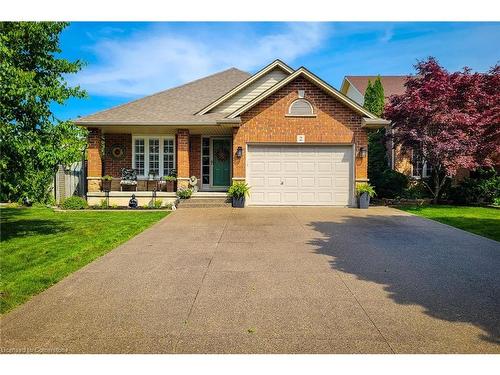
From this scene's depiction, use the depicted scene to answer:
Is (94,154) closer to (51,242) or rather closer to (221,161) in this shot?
(221,161)

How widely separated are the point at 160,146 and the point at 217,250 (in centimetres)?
1068

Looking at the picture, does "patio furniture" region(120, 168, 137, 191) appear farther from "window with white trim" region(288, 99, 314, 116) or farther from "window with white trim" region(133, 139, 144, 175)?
"window with white trim" region(288, 99, 314, 116)

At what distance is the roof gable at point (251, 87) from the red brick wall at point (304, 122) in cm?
230

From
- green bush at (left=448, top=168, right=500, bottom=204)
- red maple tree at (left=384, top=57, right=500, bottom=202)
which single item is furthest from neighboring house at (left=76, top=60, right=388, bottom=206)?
green bush at (left=448, top=168, right=500, bottom=204)

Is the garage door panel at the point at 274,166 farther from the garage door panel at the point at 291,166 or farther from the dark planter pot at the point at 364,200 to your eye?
the dark planter pot at the point at 364,200

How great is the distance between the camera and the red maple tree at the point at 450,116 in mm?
13812

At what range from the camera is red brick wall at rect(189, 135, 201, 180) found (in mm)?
16406

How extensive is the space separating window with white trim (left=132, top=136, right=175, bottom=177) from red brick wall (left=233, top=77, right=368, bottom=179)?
4093 mm

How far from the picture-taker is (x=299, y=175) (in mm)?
14273

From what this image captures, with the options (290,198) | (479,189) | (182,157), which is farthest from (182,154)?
(479,189)

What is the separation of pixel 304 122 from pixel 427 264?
9.14 metres

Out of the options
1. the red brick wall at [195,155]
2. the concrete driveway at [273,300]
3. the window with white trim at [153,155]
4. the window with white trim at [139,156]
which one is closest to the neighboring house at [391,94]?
the red brick wall at [195,155]

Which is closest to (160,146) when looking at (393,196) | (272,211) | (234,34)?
(272,211)
